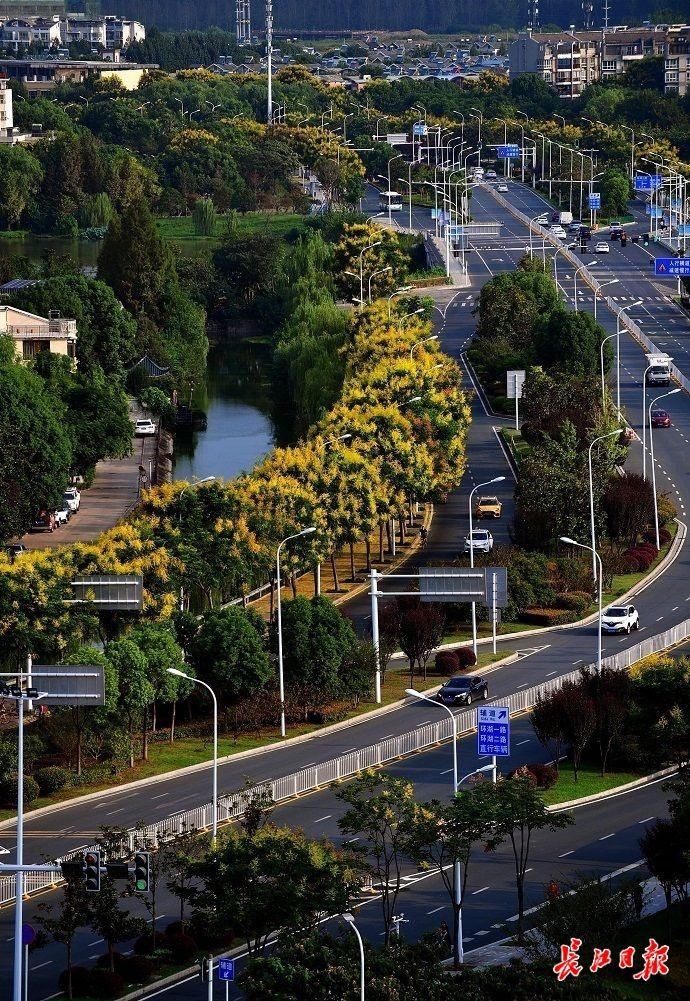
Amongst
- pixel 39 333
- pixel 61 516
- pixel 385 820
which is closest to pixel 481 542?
pixel 61 516

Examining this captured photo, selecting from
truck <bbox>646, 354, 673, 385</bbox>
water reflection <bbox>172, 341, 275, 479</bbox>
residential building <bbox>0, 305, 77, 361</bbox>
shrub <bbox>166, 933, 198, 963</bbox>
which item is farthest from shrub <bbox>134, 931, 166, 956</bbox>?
truck <bbox>646, 354, 673, 385</bbox>

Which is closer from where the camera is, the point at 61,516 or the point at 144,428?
the point at 61,516

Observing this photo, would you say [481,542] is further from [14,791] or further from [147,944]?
[147,944]

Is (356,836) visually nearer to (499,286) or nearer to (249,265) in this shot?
(499,286)

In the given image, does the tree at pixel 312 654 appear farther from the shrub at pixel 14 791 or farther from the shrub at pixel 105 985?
the shrub at pixel 105 985

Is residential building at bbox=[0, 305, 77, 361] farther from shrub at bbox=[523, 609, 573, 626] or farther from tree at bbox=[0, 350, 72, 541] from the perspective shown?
shrub at bbox=[523, 609, 573, 626]

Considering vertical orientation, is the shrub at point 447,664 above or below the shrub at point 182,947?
below

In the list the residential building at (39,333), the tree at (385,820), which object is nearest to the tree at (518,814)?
the tree at (385,820)
